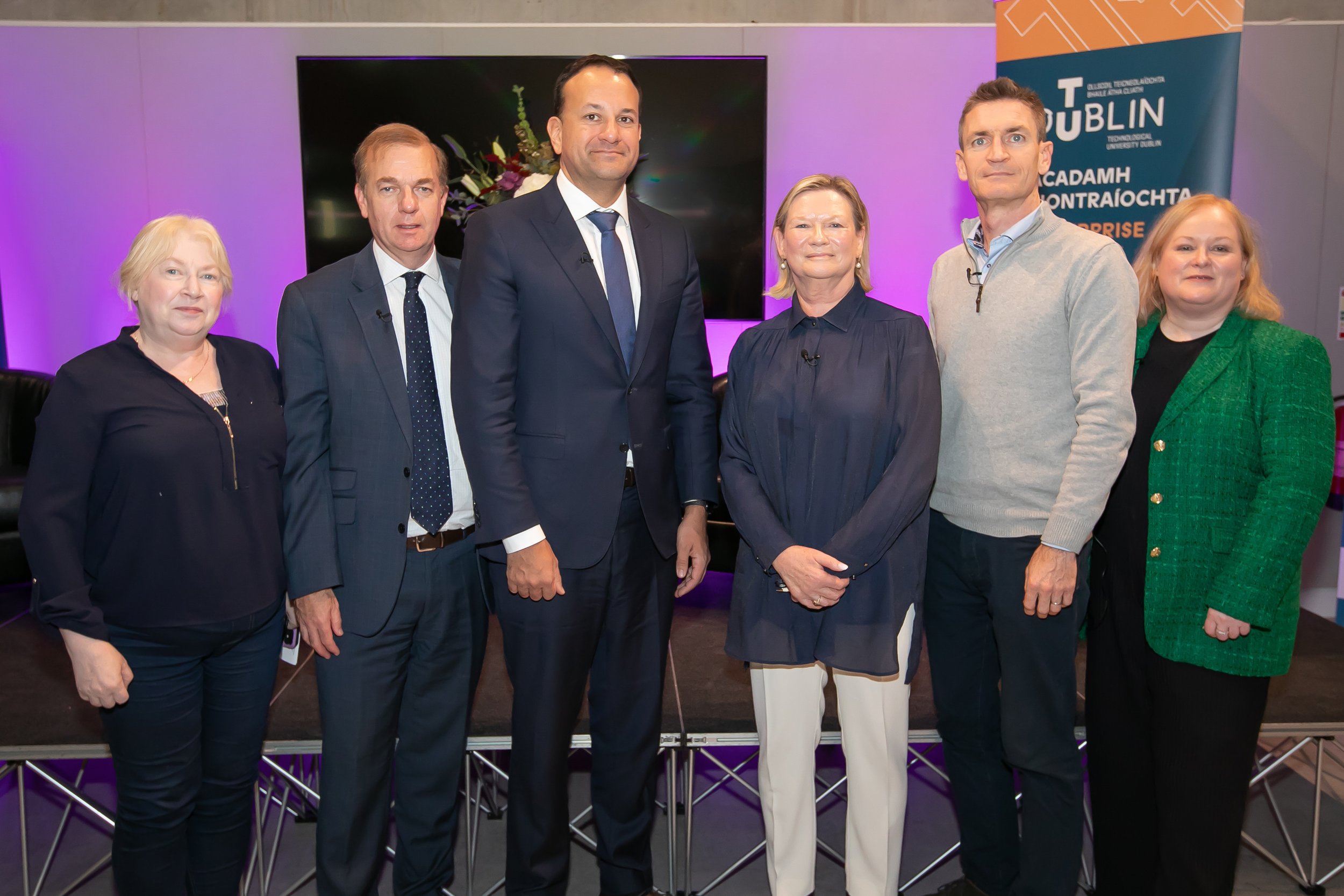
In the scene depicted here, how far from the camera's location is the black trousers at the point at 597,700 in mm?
2215

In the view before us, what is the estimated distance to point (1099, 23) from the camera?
3.63m

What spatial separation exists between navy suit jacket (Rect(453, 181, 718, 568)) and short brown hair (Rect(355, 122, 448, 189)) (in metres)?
0.18

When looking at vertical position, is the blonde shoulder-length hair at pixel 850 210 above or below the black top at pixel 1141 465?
above

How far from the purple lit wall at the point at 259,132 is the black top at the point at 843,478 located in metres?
3.37

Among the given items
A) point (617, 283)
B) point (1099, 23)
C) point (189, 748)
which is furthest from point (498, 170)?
point (189, 748)

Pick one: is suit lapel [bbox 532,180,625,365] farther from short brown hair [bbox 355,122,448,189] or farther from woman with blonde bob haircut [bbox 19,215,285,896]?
woman with blonde bob haircut [bbox 19,215,285,896]

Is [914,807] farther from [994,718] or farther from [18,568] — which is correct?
[18,568]

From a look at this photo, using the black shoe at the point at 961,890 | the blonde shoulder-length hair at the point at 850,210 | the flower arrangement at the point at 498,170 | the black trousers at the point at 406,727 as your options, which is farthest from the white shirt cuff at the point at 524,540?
the flower arrangement at the point at 498,170

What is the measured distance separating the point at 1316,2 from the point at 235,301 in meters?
6.47

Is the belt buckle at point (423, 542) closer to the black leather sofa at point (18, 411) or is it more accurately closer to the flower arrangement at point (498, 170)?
the flower arrangement at point (498, 170)

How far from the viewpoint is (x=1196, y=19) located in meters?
3.48

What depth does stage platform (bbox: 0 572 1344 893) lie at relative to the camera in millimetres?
2652

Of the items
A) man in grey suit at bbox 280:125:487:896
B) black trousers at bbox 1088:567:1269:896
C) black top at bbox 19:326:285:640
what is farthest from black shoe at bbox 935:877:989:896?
black top at bbox 19:326:285:640

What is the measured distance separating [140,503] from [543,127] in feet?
13.0
